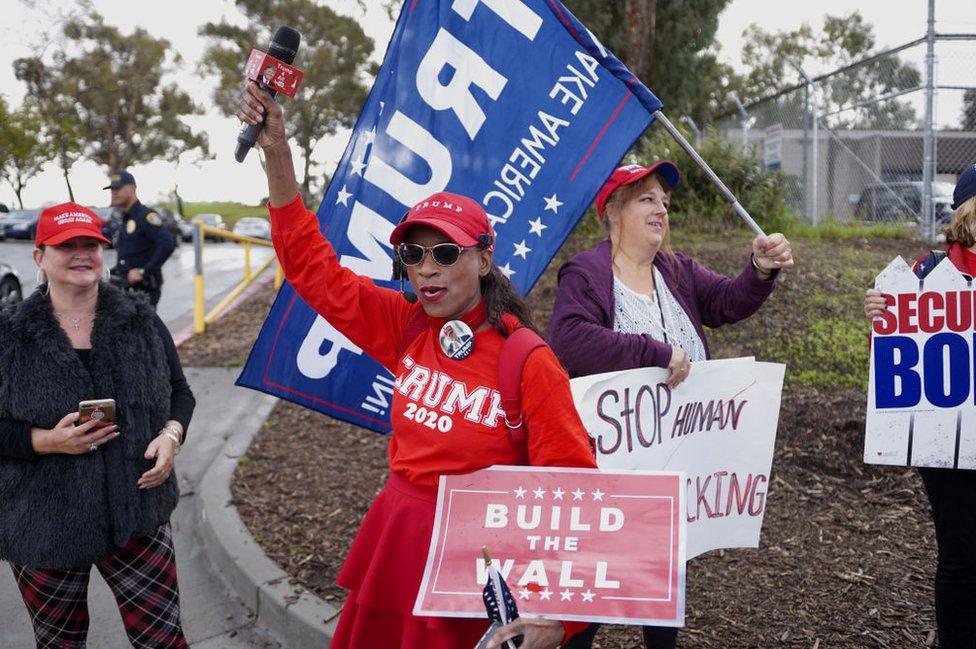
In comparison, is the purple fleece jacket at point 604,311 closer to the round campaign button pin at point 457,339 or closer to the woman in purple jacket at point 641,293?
the woman in purple jacket at point 641,293

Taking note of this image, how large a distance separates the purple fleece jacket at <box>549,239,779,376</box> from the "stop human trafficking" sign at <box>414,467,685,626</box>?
3.41ft

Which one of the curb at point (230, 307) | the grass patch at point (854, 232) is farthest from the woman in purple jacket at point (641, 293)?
the grass patch at point (854, 232)

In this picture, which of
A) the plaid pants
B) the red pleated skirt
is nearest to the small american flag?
the red pleated skirt

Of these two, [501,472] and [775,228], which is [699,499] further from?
[775,228]

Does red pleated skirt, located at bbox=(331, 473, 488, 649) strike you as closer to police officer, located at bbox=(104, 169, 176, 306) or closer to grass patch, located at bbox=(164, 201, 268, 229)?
police officer, located at bbox=(104, 169, 176, 306)

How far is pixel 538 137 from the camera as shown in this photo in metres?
3.51

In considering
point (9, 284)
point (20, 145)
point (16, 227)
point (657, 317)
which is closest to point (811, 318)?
point (657, 317)

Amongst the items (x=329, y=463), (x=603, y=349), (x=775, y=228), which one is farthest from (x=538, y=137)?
(x=775, y=228)

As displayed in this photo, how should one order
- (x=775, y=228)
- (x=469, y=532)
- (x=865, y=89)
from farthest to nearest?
(x=865, y=89), (x=775, y=228), (x=469, y=532)

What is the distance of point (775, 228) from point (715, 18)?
7.94 m

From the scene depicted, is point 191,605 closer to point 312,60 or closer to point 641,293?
point 641,293

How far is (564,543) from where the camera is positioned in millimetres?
2064

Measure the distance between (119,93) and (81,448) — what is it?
52418 mm

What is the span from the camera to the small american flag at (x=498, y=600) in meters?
1.91
